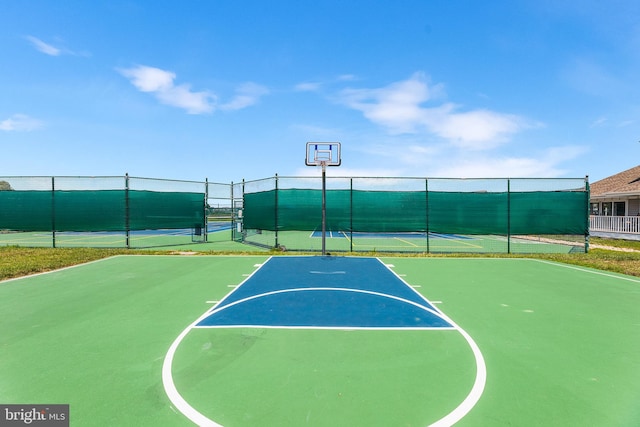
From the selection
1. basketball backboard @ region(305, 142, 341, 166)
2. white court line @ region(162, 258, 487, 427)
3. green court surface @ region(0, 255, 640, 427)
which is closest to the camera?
white court line @ region(162, 258, 487, 427)

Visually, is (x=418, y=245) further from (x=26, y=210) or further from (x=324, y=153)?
(x=26, y=210)

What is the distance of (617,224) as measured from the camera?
1723 centimetres

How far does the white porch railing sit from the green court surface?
15.9 metres

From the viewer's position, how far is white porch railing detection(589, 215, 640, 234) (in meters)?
16.2

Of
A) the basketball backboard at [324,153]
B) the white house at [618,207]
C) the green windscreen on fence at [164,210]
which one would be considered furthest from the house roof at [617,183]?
the green windscreen on fence at [164,210]

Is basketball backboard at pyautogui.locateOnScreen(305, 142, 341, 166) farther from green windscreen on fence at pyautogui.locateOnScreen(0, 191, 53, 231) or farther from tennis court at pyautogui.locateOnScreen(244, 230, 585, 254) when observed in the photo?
green windscreen on fence at pyautogui.locateOnScreen(0, 191, 53, 231)

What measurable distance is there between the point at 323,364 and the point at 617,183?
106ft

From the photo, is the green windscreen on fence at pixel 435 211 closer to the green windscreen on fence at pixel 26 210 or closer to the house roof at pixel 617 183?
the green windscreen on fence at pixel 26 210

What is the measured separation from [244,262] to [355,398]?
282 inches

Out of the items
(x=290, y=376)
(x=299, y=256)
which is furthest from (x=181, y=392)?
(x=299, y=256)

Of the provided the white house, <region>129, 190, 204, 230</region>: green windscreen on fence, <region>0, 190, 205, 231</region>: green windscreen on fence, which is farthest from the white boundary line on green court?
the white house

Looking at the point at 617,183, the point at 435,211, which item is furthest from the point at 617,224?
the point at 435,211

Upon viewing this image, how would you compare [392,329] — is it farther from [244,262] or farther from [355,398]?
[244,262]

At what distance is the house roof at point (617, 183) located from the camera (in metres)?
20.8
